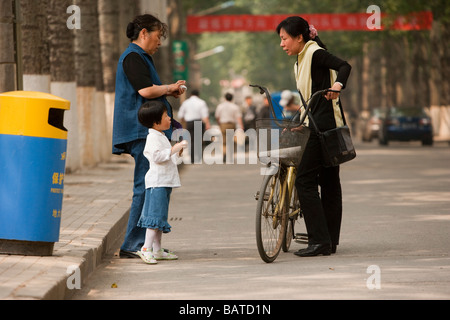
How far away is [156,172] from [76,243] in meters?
0.97

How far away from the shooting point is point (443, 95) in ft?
137

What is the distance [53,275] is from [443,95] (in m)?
35.6

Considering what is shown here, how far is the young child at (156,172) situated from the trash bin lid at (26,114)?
0.99 meters

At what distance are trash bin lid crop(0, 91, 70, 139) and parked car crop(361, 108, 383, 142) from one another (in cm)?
3425

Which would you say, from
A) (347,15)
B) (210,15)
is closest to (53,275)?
(347,15)

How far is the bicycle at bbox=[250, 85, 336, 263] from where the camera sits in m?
8.87

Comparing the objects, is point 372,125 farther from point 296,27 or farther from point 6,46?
point 296,27

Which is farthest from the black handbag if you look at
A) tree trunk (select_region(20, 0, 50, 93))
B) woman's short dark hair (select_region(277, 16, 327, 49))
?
tree trunk (select_region(20, 0, 50, 93))

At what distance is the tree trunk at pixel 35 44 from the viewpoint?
16281 mm

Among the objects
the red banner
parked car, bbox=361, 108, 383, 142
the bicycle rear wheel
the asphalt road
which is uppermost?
the red banner

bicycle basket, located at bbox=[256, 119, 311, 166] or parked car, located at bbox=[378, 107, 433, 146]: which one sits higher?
bicycle basket, located at bbox=[256, 119, 311, 166]

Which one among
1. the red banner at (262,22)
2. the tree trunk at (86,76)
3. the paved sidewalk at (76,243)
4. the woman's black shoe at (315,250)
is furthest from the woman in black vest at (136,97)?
the red banner at (262,22)

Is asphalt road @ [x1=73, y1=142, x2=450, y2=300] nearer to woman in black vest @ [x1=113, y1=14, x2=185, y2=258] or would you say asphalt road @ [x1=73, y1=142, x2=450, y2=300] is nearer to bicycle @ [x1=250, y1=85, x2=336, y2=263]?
bicycle @ [x1=250, y1=85, x2=336, y2=263]

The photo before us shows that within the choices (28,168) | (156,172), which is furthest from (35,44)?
(28,168)
